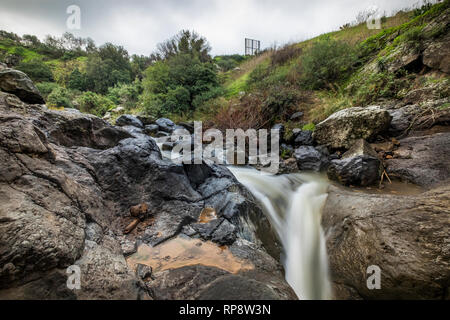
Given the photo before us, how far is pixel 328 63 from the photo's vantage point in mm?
7504

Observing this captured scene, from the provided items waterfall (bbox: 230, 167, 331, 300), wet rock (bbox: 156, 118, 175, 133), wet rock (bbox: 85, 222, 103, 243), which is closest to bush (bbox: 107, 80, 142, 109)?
wet rock (bbox: 156, 118, 175, 133)

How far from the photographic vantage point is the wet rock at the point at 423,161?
2.96 meters

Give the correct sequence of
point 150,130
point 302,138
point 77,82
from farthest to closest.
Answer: point 77,82, point 150,130, point 302,138

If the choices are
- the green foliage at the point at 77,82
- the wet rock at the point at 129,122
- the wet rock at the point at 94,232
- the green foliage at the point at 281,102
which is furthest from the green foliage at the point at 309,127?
the green foliage at the point at 77,82

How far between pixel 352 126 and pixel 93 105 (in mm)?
18122

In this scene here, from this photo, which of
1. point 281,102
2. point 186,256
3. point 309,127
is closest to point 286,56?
point 281,102

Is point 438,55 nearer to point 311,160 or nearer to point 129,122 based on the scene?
point 311,160

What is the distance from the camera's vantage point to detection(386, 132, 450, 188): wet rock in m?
2.96

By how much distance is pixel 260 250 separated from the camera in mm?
2088

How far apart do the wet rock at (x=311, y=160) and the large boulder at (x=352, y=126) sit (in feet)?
1.79

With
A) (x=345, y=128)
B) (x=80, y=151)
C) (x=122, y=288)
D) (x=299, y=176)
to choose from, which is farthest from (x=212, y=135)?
(x=122, y=288)
